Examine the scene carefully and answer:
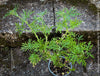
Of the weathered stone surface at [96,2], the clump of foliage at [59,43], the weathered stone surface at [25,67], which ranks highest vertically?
the weathered stone surface at [96,2]

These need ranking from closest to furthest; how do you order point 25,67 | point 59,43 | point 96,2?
point 59,43, point 25,67, point 96,2

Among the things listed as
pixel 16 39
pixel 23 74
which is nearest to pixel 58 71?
pixel 23 74

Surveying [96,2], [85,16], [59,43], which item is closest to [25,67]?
[59,43]

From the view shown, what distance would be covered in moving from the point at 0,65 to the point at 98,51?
1.17m

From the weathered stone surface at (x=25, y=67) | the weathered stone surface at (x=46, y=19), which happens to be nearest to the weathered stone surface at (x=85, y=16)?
the weathered stone surface at (x=46, y=19)

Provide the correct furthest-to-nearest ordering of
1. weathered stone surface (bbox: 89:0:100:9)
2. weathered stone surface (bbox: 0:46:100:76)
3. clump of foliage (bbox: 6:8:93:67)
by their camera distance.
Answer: weathered stone surface (bbox: 89:0:100:9) < weathered stone surface (bbox: 0:46:100:76) < clump of foliage (bbox: 6:8:93:67)

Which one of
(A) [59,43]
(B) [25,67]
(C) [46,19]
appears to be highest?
(C) [46,19]

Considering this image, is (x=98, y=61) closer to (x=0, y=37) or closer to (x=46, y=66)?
(x=46, y=66)

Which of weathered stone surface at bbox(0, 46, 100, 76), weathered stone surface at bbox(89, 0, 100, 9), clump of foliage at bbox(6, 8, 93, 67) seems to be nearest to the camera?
clump of foliage at bbox(6, 8, 93, 67)

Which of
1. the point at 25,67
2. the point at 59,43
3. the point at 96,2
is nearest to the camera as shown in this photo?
the point at 59,43

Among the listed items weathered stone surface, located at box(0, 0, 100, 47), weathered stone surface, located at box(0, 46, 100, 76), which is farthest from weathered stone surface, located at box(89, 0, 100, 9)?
weathered stone surface, located at box(0, 46, 100, 76)

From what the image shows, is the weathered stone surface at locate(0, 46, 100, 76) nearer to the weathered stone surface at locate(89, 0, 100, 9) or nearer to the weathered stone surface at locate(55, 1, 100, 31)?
the weathered stone surface at locate(55, 1, 100, 31)

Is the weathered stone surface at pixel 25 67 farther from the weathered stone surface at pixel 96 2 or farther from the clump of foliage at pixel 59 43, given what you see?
the weathered stone surface at pixel 96 2

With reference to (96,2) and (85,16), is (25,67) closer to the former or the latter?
(85,16)
